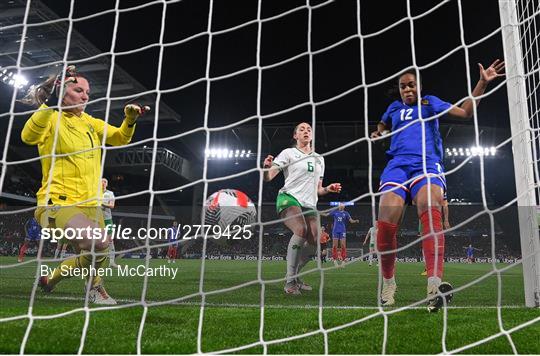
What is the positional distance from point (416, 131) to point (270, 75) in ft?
37.0

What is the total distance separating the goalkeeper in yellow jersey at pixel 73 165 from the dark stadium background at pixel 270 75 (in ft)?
3.33

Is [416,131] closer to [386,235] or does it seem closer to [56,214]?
[386,235]

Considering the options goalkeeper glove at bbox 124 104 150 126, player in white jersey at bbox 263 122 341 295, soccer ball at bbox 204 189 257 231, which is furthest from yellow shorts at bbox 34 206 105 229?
soccer ball at bbox 204 189 257 231

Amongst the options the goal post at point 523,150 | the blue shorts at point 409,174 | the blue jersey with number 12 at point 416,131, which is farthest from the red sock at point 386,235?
the goal post at point 523,150

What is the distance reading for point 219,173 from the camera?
2370 cm

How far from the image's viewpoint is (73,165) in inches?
116

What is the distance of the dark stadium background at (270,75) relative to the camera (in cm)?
1020

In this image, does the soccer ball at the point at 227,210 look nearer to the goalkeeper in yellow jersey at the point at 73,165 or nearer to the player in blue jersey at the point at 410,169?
the goalkeeper in yellow jersey at the point at 73,165

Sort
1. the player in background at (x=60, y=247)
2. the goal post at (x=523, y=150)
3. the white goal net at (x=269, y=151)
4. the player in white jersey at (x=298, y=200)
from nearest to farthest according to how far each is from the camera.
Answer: the white goal net at (x=269, y=151), the goal post at (x=523, y=150), the player in background at (x=60, y=247), the player in white jersey at (x=298, y=200)

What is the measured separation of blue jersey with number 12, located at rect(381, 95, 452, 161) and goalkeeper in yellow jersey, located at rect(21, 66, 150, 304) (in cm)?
153

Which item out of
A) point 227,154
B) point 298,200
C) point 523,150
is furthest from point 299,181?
point 227,154

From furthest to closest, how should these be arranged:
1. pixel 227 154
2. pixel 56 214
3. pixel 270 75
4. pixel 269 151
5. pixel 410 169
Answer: pixel 269 151
pixel 227 154
pixel 270 75
pixel 56 214
pixel 410 169

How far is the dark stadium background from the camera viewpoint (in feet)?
33.4

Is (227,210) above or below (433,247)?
above
